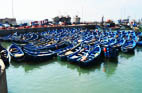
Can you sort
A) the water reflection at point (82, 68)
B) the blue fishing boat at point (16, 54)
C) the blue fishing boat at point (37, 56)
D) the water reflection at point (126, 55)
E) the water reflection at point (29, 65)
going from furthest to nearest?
the water reflection at point (126, 55), the blue fishing boat at point (16, 54), the blue fishing boat at point (37, 56), the water reflection at point (29, 65), the water reflection at point (82, 68)

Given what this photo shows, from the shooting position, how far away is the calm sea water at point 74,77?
51.9 feet

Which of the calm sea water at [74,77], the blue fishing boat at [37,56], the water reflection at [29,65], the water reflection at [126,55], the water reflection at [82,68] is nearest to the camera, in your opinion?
the calm sea water at [74,77]

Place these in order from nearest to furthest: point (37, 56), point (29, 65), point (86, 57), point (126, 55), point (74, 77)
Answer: point (74, 77) → point (86, 57) → point (29, 65) → point (37, 56) → point (126, 55)

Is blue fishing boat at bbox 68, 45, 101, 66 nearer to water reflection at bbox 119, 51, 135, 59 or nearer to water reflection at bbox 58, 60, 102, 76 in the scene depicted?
water reflection at bbox 58, 60, 102, 76

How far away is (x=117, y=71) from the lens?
20.8 meters

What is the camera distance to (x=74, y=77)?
18938 mm

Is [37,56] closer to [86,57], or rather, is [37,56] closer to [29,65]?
[29,65]

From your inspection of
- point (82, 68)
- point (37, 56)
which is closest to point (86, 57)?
point (82, 68)

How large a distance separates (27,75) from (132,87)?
490 inches

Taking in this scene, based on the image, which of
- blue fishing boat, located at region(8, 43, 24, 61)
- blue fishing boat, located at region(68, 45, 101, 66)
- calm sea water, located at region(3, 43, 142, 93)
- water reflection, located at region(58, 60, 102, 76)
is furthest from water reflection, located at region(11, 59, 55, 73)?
blue fishing boat, located at region(68, 45, 101, 66)

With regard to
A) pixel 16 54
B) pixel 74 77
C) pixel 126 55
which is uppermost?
pixel 16 54

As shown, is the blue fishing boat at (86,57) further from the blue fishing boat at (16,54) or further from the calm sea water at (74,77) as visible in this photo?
the blue fishing boat at (16,54)

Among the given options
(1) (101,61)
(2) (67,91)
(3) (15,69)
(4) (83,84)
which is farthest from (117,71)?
(3) (15,69)

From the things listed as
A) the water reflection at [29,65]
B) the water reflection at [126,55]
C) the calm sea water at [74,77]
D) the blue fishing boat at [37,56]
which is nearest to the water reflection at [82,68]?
the calm sea water at [74,77]
